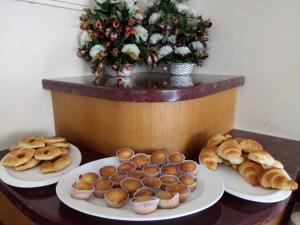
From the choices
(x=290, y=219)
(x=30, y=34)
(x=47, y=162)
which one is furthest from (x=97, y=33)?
(x=290, y=219)

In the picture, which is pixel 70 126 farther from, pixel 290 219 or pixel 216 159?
pixel 290 219

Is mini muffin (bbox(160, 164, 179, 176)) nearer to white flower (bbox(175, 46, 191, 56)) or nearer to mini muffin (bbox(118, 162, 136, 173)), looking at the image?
mini muffin (bbox(118, 162, 136, 173))

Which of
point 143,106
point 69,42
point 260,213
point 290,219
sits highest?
point 69,42

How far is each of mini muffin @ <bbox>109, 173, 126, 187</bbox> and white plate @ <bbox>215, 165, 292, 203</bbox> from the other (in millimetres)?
230

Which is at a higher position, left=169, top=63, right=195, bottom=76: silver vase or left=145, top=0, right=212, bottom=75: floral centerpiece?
left=145, top=0, right=212, bottom=75: floral centerpiece

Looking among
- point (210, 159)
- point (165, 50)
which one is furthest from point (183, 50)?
point (210, 159)

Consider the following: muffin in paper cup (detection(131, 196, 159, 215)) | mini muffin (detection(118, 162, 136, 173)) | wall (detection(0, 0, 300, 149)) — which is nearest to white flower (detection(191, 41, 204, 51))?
wall (detection(0, 0, 300, 149))

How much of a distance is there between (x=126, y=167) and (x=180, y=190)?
147 millimetres

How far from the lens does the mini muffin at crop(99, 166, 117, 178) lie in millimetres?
551

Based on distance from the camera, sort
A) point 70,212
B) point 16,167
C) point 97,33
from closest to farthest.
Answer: point 70,212 < point 16,167 < point 97,33

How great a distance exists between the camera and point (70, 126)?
835 mm

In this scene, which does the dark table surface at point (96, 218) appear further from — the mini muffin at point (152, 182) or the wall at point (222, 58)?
the wall at point (222, 58)

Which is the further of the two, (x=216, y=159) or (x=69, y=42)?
(x=69, y=42)

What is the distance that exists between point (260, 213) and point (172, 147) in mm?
273
